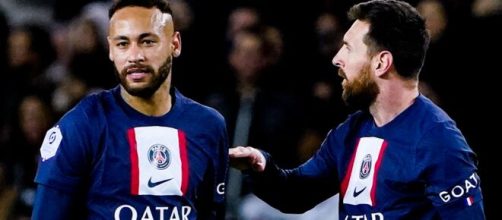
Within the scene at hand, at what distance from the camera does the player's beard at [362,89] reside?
484 centimetres

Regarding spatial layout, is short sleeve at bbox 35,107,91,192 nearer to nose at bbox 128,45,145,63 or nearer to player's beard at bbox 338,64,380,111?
nose at bbox 128,45,145,63

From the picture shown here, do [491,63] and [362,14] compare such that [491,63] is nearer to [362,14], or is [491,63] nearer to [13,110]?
[362,14]

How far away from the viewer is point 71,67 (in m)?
8.45

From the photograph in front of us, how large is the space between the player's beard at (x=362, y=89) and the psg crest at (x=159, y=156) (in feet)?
2.61

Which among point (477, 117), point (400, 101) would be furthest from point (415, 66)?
point (477, 117)

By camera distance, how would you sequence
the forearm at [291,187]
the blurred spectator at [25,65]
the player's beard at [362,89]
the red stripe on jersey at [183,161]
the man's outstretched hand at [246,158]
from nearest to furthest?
the red stripe on jersey at [183,161], the player's beard at [362,89], the man's outstretched hand at [246,158], the forearm at [291,187], the blurred spectator at [25,65]

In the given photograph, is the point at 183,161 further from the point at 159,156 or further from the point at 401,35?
the point at 401,35

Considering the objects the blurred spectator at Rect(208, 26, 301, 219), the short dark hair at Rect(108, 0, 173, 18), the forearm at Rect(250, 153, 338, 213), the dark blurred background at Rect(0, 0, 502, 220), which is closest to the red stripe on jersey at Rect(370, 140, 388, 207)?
the forearm at Rect(250, 153, 338, 213)

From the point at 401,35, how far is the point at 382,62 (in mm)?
136

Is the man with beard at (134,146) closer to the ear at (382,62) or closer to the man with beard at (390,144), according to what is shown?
the man with beard at (390,144)

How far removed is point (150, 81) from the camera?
4.57 metres

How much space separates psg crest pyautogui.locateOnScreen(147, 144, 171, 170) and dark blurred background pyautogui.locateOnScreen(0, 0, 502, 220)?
2.56 metres

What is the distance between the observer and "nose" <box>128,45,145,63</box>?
452 cm

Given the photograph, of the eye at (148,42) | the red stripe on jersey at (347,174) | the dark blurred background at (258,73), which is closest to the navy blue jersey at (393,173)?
the red stripe on jersey at (347,174)
